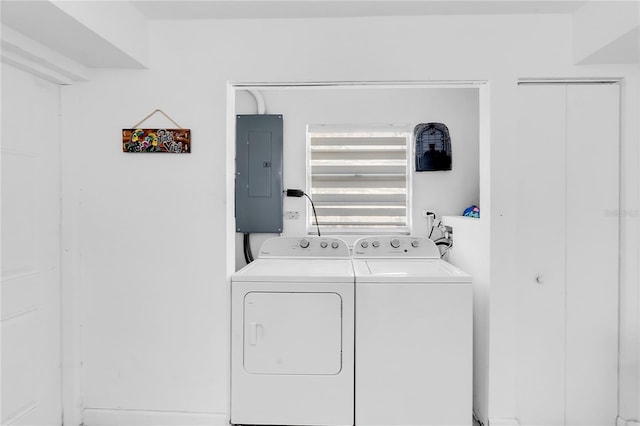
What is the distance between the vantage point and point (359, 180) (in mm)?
3102

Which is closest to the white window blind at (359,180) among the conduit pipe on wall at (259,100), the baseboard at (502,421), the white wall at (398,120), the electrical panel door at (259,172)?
the white wall at (398,120)

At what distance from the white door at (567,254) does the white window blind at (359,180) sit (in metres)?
1.21

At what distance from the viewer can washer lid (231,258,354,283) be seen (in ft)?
6.22

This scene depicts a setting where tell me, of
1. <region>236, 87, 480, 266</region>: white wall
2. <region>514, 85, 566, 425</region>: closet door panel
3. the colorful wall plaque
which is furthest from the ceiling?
<region>236, 87, 480, 266</region>: white wall

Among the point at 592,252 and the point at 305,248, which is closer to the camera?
the point at 592,252

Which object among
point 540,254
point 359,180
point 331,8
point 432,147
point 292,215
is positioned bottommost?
point 540,254

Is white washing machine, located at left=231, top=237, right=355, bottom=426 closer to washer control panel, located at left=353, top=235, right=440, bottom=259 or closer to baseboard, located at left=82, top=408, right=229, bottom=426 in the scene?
baseboard, located at left=82, top=408, right=229, bottom=426

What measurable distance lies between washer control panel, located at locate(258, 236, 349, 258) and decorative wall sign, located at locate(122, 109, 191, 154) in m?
0.89

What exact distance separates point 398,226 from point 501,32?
164 cm

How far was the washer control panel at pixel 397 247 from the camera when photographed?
248 centimetres

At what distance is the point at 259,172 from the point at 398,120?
4.20ft

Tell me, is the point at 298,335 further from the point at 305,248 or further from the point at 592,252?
the point at 592,252

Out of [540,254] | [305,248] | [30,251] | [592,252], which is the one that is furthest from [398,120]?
[30,251]

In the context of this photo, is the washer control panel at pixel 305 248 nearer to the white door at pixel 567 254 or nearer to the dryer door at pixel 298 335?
the dryer door at pixel 298 335
